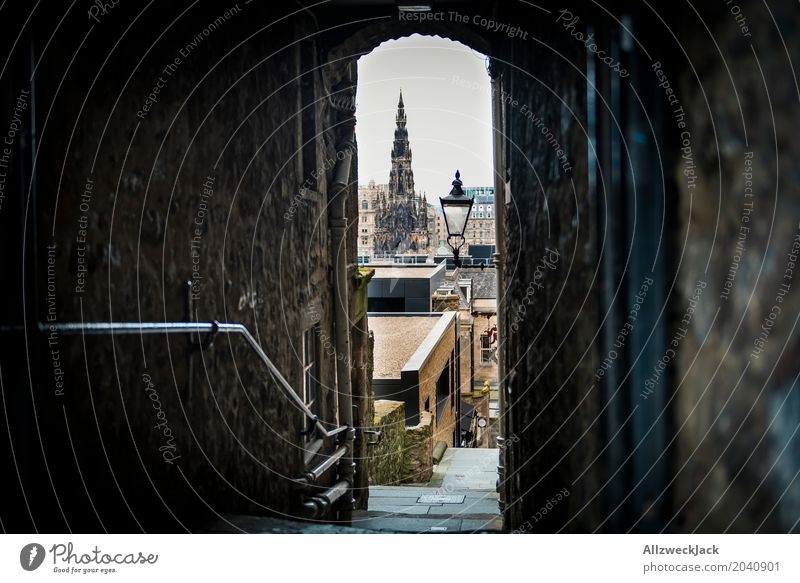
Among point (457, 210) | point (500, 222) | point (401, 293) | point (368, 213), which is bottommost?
point (401, 293)

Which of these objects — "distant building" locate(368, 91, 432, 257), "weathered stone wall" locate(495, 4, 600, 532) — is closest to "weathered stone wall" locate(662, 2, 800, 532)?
"weathered stone wall" locate(495, 4, 600, 532)

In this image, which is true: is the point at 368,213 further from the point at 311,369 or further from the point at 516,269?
the point at 516,269

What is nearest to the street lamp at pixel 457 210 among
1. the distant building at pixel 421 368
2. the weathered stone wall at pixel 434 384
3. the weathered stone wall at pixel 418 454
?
the weathered stone wall at pixel 418 454

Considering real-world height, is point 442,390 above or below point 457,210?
below

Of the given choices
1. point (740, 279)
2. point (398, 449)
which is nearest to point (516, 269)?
point (740, 279)

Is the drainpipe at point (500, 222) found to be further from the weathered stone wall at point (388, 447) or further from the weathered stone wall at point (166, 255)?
the weathered stone wall at point (388, 447)

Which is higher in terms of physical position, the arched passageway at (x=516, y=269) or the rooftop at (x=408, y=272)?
the arched passageway at (x=516, y=269)

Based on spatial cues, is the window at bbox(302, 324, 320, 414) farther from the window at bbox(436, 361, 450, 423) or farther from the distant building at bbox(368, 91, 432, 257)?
the distant building at bbox(368, 91, 432, 257)

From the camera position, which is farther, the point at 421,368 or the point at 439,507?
the point at 421,368
